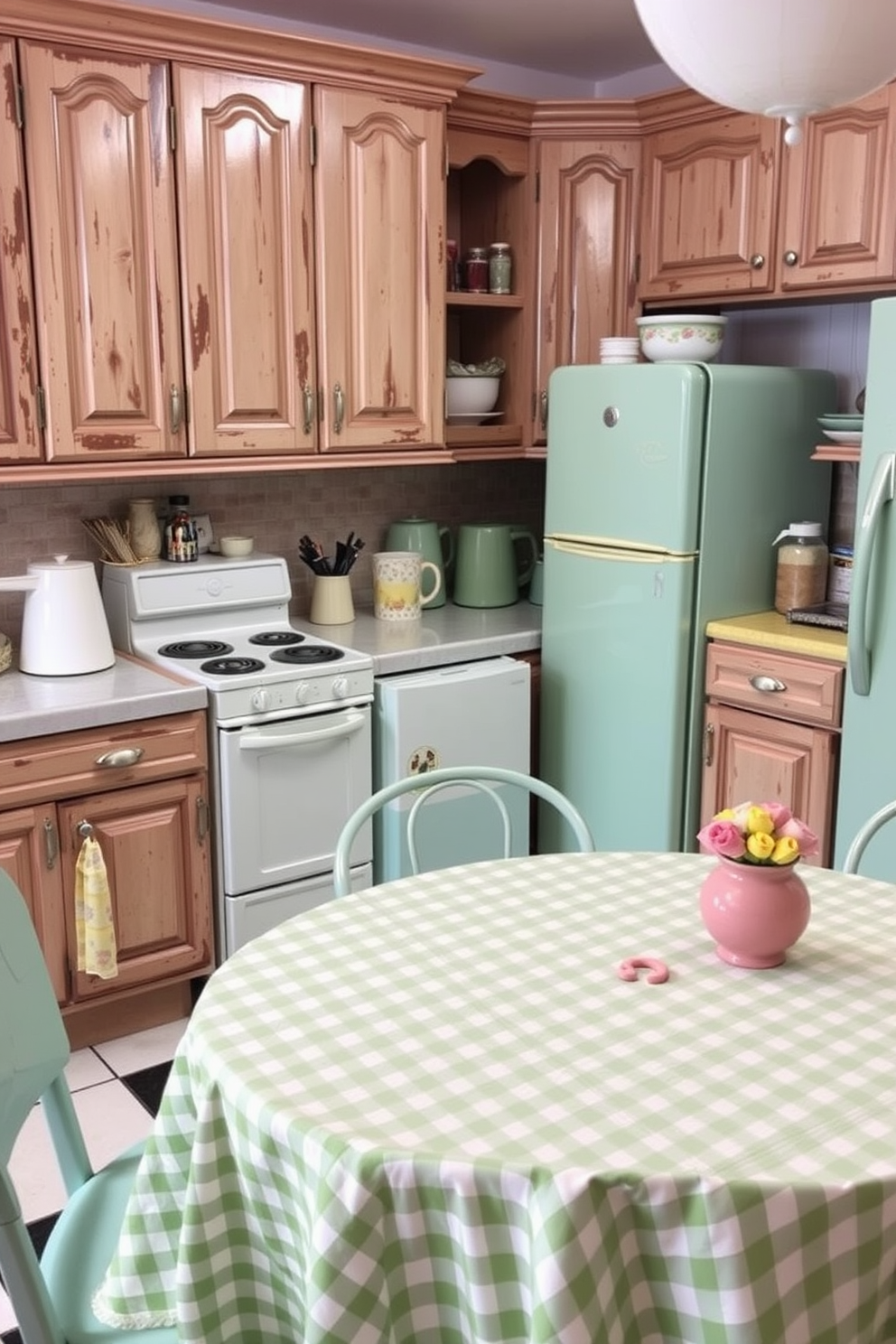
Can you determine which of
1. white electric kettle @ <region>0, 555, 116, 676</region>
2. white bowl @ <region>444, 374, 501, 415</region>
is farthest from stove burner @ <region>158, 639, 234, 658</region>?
white bowl @ <region>444, 374, 501, 415</region>

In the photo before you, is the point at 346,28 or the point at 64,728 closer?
the point at 64,728

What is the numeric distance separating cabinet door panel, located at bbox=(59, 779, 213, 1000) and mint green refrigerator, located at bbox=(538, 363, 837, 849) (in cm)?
113

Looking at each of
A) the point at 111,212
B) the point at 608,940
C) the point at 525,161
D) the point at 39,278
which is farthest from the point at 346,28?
the point at 608,940

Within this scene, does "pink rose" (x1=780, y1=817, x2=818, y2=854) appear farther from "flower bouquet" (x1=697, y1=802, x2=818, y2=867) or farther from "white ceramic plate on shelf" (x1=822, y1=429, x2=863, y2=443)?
"white ceramic plate on shelf" (x1=822, y1=429, x2=863, y2=443)

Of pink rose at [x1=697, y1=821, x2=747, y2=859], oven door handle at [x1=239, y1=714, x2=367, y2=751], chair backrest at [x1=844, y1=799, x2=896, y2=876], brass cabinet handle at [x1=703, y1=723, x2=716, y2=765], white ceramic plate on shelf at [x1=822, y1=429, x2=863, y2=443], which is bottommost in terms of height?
brass cabinet handle at [x1=703, y1=723, x2=716, y2=765]

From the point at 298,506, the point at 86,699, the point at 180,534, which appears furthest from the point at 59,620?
the point at 298,506

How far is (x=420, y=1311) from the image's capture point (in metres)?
1.22

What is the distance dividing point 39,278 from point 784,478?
6.26 ft

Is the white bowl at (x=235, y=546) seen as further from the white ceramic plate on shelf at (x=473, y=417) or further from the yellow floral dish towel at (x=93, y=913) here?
the yellow floral dish towel at (x=93, y=913)

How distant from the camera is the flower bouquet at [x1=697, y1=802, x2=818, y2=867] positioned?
1517 mm

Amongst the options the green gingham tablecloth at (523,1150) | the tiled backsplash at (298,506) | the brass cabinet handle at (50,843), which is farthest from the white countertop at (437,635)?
the green gingham tablecloth at (523,1150)

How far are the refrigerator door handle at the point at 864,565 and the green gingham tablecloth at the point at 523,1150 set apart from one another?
50.0 inches

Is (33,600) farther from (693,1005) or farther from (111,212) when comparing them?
(693,1005)

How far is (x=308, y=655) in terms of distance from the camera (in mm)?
3102
